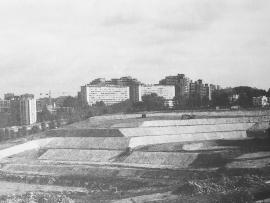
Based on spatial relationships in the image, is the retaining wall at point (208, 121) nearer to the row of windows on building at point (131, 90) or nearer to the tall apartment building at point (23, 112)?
the tall apartment building at point (23, 112)

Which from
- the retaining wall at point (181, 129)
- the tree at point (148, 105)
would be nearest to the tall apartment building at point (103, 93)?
the tree at point (148, 105)

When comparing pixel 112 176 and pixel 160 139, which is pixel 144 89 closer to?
pixel 160 139

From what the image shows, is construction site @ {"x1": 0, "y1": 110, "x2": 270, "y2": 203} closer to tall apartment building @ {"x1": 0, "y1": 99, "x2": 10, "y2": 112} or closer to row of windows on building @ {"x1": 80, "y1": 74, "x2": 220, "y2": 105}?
tall apartment building @ {"x1": 0, "y1": 99, "x2": 10, "y2": 112}

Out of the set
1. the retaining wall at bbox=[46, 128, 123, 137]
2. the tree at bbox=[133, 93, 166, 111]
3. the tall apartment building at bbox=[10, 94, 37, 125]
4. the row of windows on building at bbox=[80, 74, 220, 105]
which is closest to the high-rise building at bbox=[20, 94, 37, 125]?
the tall apartment building at bbox=[10, 94, 37, 125]

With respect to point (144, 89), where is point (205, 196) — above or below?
below

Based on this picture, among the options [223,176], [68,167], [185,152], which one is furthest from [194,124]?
[223,176]

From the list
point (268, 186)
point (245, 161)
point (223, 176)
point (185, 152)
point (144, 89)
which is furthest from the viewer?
point (144, 89)
